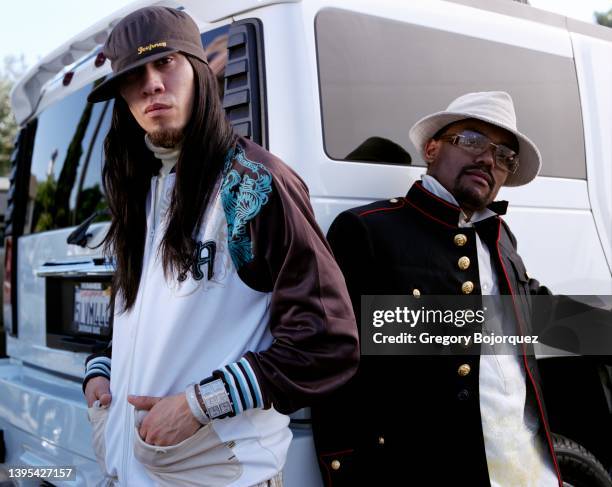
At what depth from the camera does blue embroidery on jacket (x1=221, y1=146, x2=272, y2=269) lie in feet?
4.94

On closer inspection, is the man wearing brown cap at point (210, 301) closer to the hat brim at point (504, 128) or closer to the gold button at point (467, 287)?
the gold button at point (467, 287)

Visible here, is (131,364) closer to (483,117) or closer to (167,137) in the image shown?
(167,137)

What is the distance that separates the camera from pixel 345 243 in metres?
2.06

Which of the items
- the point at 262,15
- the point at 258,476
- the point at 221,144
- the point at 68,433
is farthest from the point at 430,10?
the point at 68,433

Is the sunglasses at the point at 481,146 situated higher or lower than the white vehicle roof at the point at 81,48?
lower

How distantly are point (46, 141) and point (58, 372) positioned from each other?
1.15 meters

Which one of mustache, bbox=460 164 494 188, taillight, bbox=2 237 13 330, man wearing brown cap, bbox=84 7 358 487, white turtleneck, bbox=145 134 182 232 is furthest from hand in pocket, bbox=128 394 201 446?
taillight, bbox=2 237 13 330

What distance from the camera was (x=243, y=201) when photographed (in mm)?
1520

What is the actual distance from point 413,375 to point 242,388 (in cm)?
86

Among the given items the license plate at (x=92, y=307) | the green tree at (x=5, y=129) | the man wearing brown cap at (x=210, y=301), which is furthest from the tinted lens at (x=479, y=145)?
the green tree at (x=5, y=129)

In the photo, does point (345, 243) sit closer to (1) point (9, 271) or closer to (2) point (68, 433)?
(2) point (68, 433)

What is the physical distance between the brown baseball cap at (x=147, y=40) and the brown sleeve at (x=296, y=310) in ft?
1.22

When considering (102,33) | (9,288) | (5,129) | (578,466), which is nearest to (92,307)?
(9,288)

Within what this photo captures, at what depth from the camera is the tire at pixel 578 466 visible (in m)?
2.67
